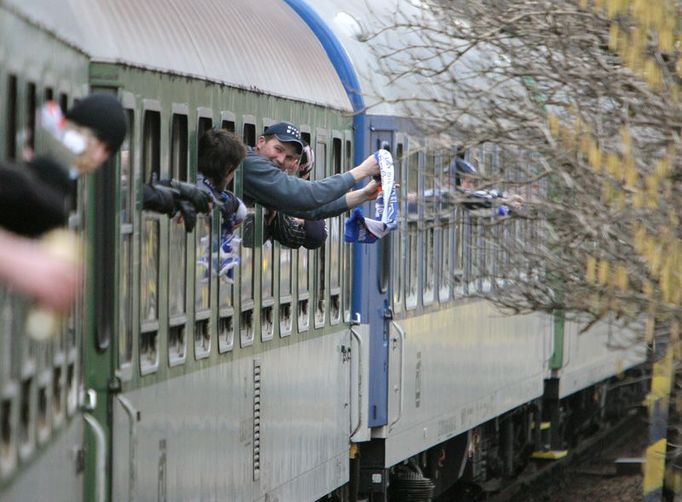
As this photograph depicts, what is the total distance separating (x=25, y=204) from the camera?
372 cm

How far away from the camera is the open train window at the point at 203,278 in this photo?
8.06 m

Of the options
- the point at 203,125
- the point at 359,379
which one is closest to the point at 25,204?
the point at 203,125

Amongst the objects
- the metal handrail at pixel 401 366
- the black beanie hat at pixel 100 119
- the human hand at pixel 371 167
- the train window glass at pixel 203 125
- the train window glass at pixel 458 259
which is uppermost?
the black beanie hat at pixel 100 119

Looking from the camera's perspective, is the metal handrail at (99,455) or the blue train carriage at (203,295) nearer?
the metal handrail at (99,455)

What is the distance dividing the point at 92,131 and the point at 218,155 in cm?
391

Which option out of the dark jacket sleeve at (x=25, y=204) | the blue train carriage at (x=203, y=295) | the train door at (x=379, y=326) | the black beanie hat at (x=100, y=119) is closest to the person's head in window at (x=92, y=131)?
the black beanie hat at (x=100, y=119)

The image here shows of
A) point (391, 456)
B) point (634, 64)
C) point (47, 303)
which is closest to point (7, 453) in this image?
point (47, 303)

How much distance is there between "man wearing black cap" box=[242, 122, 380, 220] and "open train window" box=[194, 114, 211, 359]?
53 centimetres

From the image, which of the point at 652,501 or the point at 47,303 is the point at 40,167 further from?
the point at 652,501

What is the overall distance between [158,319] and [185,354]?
51cm

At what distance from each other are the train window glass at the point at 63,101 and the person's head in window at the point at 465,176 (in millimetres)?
4952

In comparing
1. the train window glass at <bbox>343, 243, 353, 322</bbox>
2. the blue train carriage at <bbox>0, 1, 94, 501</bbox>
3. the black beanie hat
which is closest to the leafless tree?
the train window glass at <bbox>343, 243, 353, 322</bbox>

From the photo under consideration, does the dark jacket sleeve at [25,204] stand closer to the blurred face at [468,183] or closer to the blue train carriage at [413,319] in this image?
the blue train carriage at [413,319]

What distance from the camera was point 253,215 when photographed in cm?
930
